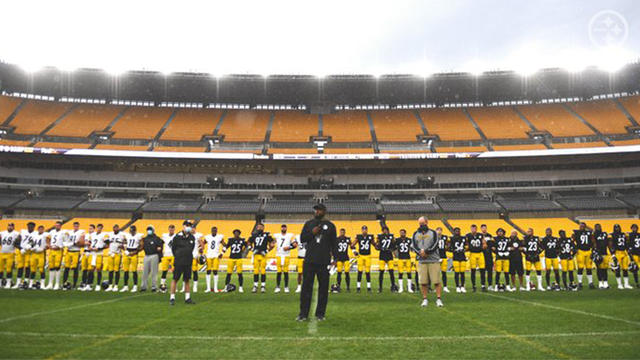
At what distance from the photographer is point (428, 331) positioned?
7.29m

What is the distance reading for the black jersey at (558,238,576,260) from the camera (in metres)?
15.5

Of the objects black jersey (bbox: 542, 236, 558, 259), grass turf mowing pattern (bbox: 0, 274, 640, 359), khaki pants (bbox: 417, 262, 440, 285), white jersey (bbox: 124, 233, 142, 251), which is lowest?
grass turf mowing pattern (bbox: 0, 274, 640, 359)

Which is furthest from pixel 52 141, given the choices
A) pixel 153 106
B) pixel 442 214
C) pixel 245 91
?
pixel 442 214

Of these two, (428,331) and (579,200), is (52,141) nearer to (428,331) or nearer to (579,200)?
(428,331)

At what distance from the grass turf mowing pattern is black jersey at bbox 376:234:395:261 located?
3307 mm

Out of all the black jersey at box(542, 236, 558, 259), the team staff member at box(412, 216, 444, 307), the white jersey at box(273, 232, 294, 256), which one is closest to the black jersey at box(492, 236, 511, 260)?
the black jersey at box(542, 236, 558, 259)

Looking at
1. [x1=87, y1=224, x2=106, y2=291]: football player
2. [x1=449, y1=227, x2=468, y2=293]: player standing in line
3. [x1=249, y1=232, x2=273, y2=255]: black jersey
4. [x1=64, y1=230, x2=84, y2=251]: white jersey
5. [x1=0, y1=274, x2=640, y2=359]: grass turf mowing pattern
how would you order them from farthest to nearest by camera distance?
[x1=64, y1=230, x2=84, y2=251]: white jersey
[x1=87, y1=224, x2=106, y2=291]: football player
[x1=449, y1=227, x2=468, y2=293]: player standing in line
[x1=249, y1=232, x2=273, y2=255]: black jersey
[x1=0, y1=274, x2=640, y2=359]: grass turf mowing pattern

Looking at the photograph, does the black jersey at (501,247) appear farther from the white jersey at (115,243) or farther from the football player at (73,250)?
the football player at (73,250)

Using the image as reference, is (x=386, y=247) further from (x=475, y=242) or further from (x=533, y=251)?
(x=533, y=251)

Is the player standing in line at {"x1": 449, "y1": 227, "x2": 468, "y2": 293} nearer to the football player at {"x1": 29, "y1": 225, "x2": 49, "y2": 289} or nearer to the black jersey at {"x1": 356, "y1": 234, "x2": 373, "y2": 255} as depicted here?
the black jersey at {"x1": 356, "y1": 234, "x2": 373, "y2": 255}

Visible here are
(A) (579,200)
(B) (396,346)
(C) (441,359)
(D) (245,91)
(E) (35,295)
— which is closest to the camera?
(C) (441,359)

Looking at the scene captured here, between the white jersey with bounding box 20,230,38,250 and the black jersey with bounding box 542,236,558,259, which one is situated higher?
the white jersey with bounding box 20,230,38,250

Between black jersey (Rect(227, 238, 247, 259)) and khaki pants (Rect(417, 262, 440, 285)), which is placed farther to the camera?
black jersey (Rect(227, 238, 247, 259))

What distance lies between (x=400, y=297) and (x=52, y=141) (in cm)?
4130
